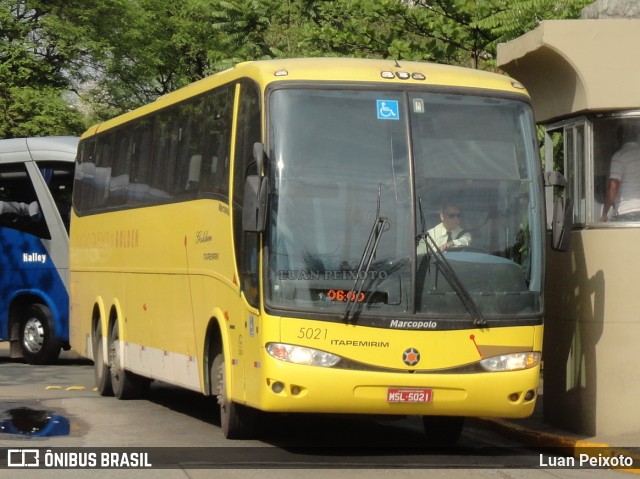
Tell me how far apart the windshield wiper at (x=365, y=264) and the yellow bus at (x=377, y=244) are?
0.04 feet

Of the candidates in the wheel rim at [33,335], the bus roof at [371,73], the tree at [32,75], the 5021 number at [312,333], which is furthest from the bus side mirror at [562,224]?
the tree at [32,75]

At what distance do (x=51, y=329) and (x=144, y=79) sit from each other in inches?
1109

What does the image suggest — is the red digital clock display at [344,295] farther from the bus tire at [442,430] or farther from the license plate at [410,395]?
the bus tire at [442,430]

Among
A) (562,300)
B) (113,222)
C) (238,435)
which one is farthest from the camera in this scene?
(113,222)

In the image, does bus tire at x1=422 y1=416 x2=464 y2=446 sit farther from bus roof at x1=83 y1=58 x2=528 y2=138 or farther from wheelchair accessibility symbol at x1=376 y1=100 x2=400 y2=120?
bus roof at x1=83 y1=58 x2=528 y2=138

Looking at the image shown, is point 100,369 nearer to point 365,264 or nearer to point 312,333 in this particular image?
point 312,333

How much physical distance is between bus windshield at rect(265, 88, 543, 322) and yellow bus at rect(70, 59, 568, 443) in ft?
0.04

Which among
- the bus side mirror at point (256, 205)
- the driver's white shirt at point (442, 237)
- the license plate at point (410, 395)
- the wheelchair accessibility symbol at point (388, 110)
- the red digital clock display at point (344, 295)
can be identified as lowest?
the license plate at point (410, 395)

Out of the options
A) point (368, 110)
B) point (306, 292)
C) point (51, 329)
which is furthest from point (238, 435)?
point (51, 329)

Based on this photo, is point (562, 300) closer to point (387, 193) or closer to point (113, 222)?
point (387, 193)

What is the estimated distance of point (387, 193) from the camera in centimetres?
1121

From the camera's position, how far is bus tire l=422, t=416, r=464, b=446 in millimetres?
12783

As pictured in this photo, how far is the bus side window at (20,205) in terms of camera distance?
23016mm

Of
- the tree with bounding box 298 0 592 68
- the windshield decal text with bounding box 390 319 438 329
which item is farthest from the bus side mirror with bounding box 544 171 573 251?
the tree with bounding box 298 0 592 68
